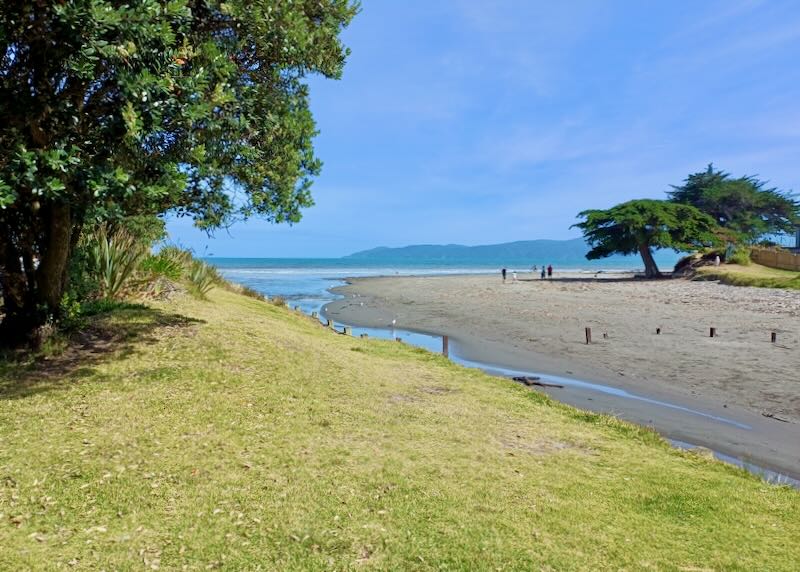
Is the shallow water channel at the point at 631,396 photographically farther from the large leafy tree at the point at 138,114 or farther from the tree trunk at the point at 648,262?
the tree trunk at the point at 648,262

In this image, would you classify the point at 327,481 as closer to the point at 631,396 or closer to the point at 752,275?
the point at 631,396

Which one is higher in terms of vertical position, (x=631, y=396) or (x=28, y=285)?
(x=28, y=285)

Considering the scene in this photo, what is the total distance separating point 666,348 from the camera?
1755cm

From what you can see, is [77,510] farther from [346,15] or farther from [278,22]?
[346,15]

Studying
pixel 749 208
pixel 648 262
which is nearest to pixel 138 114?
pixel 648 262

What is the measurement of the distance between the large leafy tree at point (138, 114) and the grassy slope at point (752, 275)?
129 feet

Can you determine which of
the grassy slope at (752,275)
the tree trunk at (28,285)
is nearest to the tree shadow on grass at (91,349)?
the tree trunk at (28,285)

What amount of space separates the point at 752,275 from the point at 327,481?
48722mm

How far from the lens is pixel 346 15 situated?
10.5m

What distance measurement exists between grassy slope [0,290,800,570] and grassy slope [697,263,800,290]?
37.6 m

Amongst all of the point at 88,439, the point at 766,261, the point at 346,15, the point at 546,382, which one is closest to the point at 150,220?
the point at 346,15

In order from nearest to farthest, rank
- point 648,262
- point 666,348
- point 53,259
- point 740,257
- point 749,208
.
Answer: point 53,259 < point 666,348 < point 740,257 < point 648,262 < point 749,208

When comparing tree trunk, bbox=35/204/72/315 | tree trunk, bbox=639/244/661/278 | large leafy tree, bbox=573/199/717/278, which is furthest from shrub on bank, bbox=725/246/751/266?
tree trunk, bbox=35/204/72/315

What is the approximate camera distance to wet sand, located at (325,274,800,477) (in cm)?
1020
